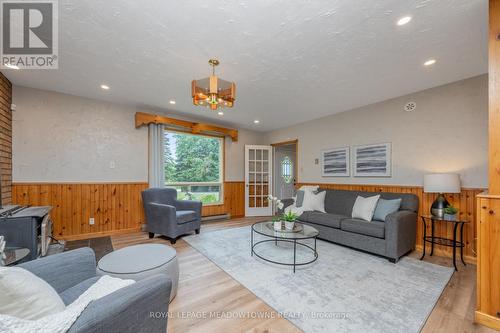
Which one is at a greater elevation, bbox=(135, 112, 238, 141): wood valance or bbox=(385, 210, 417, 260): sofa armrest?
bbox=(135, 112, 238, 141): wood valance

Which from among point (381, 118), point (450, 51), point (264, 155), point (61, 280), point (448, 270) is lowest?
point (448, 270)

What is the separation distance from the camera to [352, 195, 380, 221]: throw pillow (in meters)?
3.17

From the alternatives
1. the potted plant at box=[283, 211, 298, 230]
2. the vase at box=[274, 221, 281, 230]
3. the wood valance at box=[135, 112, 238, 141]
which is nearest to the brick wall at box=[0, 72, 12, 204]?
the wood valance at box=[135, 112, 238, 141]

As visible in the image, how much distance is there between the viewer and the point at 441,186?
2.68 metres

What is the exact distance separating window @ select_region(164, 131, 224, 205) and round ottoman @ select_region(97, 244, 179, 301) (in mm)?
2827

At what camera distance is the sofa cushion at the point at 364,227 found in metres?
2.81

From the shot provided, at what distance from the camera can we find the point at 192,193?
5105mm

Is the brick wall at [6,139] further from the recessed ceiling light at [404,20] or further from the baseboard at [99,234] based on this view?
the recessed ceiling light at [404,20]

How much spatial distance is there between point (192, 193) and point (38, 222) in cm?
293

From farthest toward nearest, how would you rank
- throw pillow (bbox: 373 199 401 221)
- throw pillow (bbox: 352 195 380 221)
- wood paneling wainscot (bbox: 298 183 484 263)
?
throw pillow (bbox: 352 195 380 221) → throw pillow (bbox: 373 199 401 221) → wood paneling wainscot (bbox: 298 183 484 263)

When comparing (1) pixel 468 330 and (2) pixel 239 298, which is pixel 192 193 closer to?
(2) pixel 239 298

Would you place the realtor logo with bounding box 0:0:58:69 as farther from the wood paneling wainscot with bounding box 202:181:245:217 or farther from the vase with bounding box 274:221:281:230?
the wood paneling wainscot with bounding box 202:181:245:217

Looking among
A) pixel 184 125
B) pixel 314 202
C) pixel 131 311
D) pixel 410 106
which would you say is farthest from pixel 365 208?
pixel 184 125

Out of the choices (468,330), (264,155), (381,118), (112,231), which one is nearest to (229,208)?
(264,155)
